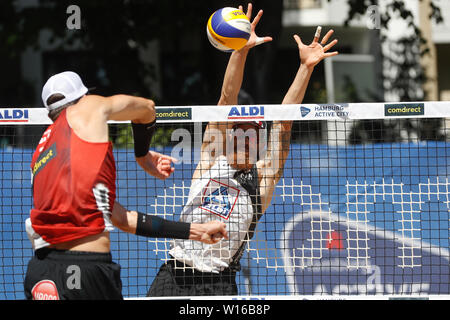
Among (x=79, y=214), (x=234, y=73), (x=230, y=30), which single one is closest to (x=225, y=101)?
(x=234, y=73)

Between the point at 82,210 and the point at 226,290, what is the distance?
2.12m

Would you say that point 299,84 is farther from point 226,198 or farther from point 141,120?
point 141,120

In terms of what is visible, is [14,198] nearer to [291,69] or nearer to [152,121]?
[152,121]

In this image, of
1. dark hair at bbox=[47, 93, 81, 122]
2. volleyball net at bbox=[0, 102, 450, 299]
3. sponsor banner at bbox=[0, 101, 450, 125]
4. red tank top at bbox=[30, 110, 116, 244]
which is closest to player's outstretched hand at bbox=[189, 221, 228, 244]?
red tank top at bbox=[30, 110, 116, 244]

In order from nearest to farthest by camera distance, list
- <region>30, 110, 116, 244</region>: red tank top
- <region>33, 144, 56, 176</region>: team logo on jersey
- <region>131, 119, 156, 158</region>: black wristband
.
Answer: <region>30, 110, 116, 244</region>: red tank top → <region>33, 144, 56, 176</region>: team logo on jersey → <region>131, 119, 156, 158</region>: black wristband

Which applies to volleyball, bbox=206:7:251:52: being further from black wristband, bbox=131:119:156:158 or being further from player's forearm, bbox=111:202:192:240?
player's forearm, bbox=111:202:192:240

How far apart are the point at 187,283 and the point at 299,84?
1.99 m

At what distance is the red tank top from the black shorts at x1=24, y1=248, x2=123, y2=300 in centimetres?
12

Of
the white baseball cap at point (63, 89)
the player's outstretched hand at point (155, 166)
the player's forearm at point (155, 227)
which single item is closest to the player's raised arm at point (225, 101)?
the player's outstretched hand at point (155, 166)

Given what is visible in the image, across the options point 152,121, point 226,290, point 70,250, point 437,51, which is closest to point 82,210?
point 70,250

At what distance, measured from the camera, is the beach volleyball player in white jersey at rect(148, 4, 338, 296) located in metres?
5.47

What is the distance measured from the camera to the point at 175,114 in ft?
19.2

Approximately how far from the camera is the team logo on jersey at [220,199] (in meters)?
A: 5.47

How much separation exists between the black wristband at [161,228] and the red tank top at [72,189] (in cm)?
23
